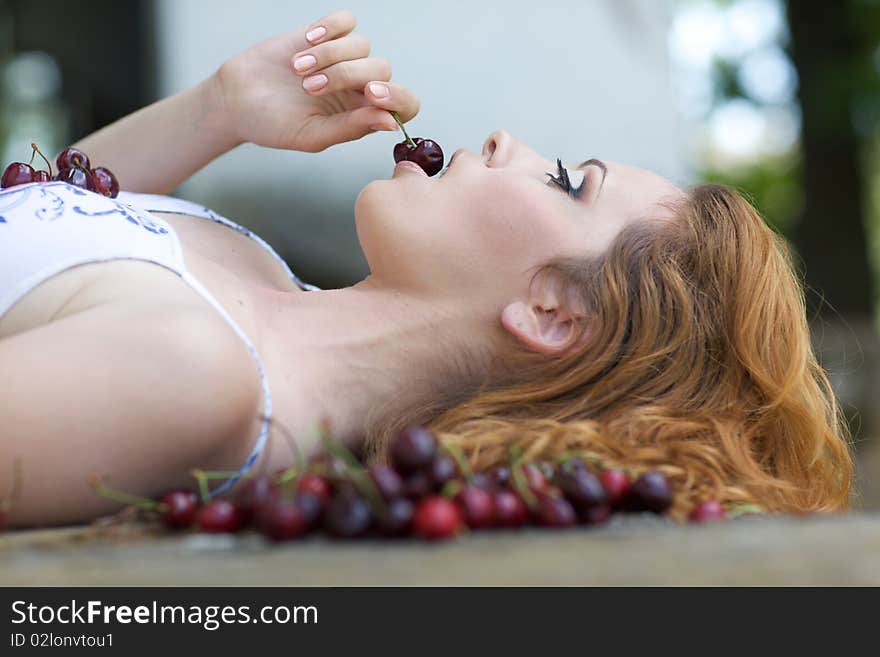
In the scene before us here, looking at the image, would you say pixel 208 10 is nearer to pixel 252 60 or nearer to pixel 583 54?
pixel 583 54

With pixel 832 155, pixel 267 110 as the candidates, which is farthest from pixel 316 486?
pixel 832 155

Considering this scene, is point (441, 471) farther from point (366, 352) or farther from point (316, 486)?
point (366, 352)

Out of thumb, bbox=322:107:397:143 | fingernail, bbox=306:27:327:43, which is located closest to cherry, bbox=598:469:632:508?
thumb, bbox=322:107:397:143

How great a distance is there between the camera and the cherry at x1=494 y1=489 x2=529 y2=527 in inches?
43.8

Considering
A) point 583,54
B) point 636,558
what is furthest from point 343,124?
point 583,54

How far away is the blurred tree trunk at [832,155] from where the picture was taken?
7.18m

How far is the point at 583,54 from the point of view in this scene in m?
5.61

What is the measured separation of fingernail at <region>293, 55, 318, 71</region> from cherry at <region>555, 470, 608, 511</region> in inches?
50.2

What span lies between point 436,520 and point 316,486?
19cm

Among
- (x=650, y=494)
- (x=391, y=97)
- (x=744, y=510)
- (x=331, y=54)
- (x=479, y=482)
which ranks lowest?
(x=744, y=510)

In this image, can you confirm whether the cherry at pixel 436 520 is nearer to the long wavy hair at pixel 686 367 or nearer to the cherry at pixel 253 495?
the cherry at pixel 253 495

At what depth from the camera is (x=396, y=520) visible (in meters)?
1.03

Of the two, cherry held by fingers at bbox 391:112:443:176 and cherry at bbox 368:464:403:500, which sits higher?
cherry held by fingers at bbox 391:112:443:176

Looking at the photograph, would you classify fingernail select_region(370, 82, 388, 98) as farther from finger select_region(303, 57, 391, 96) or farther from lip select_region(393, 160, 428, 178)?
lip select_region(393, 160, 428, 178)
